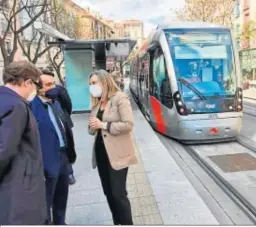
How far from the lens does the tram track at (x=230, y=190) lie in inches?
171

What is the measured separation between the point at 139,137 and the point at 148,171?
3071 mm

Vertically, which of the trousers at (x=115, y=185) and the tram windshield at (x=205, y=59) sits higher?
the tram windshield at (x=205, y=59)

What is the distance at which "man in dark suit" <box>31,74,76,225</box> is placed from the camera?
318 centimetres

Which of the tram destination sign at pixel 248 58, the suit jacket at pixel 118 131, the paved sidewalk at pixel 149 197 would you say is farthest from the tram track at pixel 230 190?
the tram destination sign at pixel 248 58

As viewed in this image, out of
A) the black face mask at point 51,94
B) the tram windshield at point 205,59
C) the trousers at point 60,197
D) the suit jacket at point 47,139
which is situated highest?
the tram windshield at point 205,59

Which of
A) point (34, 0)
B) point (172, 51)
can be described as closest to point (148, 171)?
point (172, 51)

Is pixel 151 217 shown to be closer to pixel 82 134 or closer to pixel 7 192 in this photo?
pixel 7 192

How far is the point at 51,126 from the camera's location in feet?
10.6

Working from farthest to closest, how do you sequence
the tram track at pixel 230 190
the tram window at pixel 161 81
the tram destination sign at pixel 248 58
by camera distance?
the tram destination sign at pixel 248 58 < the tram window at pixel 161 81 < the tram track at pixel 230 190

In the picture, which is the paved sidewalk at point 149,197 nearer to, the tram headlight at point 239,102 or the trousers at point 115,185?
the trousers at point 115,185

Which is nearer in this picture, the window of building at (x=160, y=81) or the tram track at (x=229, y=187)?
the tram track at (x=229, y=187)

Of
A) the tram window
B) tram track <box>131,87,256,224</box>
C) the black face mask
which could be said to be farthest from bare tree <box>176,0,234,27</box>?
the black face mask

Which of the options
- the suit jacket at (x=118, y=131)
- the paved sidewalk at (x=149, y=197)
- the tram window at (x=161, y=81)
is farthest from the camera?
the tram window at (x=161, y=81)

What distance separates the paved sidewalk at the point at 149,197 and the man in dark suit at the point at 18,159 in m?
1.73
